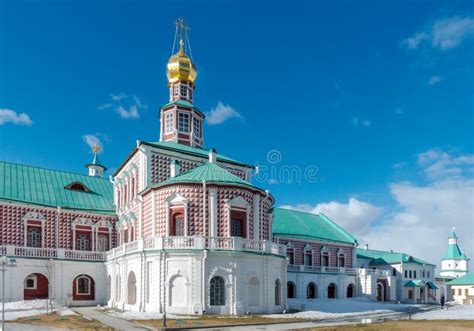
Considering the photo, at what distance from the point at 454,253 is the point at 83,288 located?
97.3 meters

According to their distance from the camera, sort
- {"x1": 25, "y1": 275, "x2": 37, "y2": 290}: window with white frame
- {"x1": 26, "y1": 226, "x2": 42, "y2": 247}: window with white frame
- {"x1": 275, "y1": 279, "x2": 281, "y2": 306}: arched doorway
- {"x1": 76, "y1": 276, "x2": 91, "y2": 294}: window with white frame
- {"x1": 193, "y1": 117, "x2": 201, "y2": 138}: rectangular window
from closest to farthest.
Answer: {"x1": 275, "y1": 279, "x2": 281, "y2": 306}: arched doorway, {"x1": 25, "y1": 275, "x2": 37, "y2": 290}: window with white frame, {"x1": 26, "y1": 226, "x2": 42, "y2": 247}: window with white frame, {"x1": 76, "y1": 276, "x2": 91, "y2": 294}: window with white frame, {"x1": 193, "y1": 117, "x2": 201, "y2": 138}: rectangular window

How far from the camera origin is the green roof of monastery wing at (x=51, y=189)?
3690 centimetres

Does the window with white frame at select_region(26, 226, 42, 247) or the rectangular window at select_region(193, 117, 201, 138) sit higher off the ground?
the rectangular window at select_region(193, 117, 201, 138)

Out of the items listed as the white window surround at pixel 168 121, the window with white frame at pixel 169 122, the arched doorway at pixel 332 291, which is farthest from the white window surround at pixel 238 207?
the arched doorway at pixel 332 291

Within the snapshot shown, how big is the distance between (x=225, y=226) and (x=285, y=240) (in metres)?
19.7

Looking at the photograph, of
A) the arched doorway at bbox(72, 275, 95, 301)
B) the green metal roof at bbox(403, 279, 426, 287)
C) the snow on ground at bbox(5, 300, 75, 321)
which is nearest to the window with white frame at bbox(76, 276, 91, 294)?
the arched doorway at bbox(72, 275, 95, 301)

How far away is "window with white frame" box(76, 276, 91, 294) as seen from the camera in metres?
36.5

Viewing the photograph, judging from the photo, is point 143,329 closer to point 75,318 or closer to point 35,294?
point 75,318

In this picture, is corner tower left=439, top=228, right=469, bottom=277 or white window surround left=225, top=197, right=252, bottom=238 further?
corner tower left=439, top=228, right=469, bottom=277

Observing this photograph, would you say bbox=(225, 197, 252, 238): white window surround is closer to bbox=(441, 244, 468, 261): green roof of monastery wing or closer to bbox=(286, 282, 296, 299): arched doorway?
bbox=(286, 282, 296, 299): arched doorway

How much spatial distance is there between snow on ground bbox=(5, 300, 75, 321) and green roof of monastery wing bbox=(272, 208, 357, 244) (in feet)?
76.2

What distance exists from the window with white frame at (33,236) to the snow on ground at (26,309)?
501 cm

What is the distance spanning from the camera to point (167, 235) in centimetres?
2920

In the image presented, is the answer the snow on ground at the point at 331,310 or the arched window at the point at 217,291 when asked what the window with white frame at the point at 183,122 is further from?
the snow on ground at the point at 331,310
